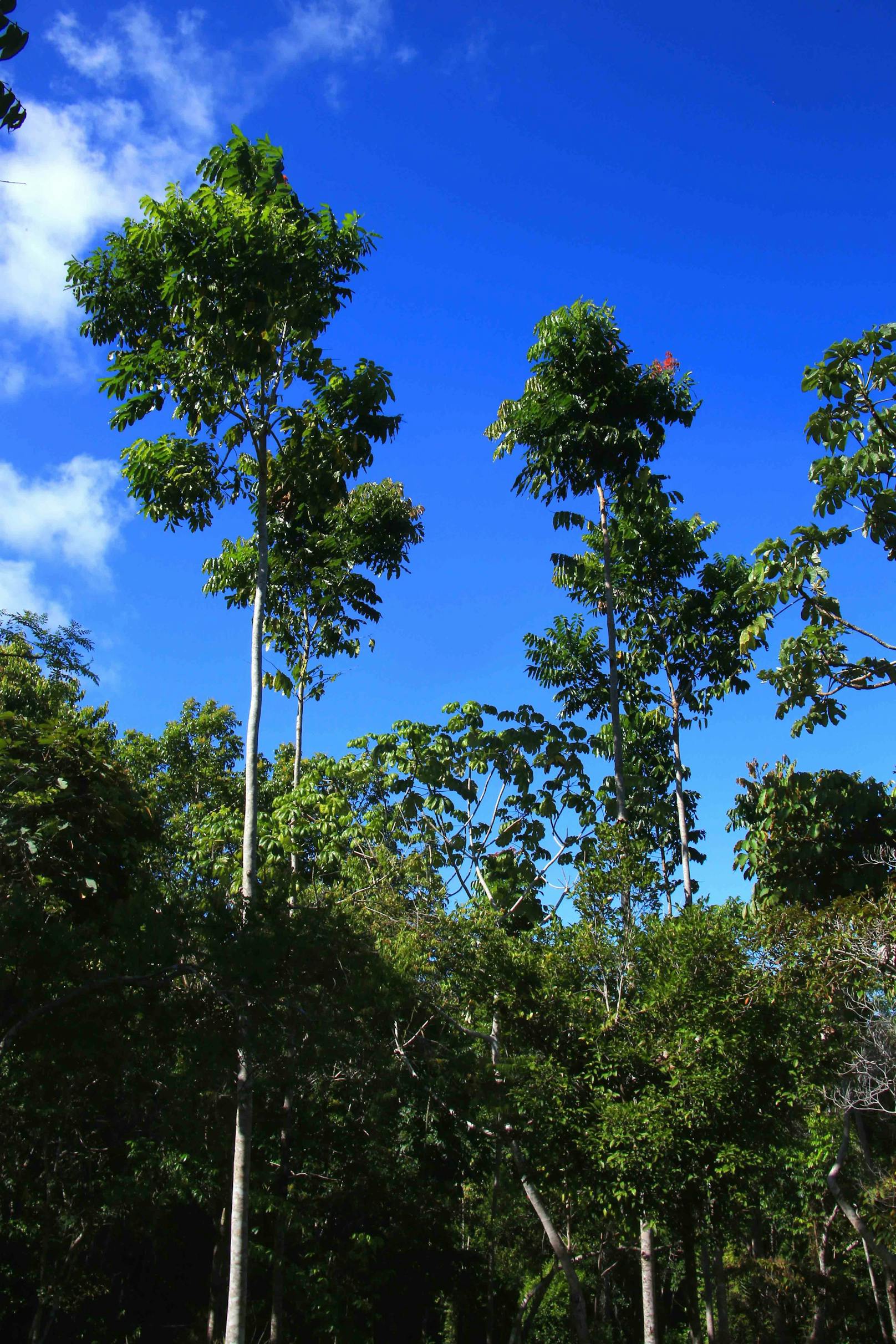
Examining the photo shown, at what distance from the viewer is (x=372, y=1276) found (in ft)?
57.7

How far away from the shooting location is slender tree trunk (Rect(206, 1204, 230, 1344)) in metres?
17.0

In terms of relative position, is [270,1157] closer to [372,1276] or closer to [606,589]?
[372,1276]

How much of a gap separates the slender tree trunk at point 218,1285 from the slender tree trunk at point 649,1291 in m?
7.93

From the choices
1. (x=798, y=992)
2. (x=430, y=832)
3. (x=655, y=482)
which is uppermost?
(x=655, y=482)

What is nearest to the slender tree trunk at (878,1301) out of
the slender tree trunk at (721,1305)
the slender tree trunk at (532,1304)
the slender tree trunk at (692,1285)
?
the slender tree trunk at (721,1305)

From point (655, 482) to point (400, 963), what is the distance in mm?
10439

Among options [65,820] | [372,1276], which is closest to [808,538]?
[65,820]

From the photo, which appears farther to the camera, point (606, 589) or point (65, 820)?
point (606, 589)

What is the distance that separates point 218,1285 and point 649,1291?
8349 millimetres

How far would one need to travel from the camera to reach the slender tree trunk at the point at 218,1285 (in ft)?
55.7

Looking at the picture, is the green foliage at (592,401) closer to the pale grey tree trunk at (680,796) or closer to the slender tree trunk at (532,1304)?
the pale grey tree trunk at (680,796)

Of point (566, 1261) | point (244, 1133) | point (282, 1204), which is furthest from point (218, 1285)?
point (244, 1133)

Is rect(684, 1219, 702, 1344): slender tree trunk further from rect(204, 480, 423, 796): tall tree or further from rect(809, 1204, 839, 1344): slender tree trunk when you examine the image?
rect(204, 480, 423, 796): tall tree

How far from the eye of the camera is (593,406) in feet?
58.1
